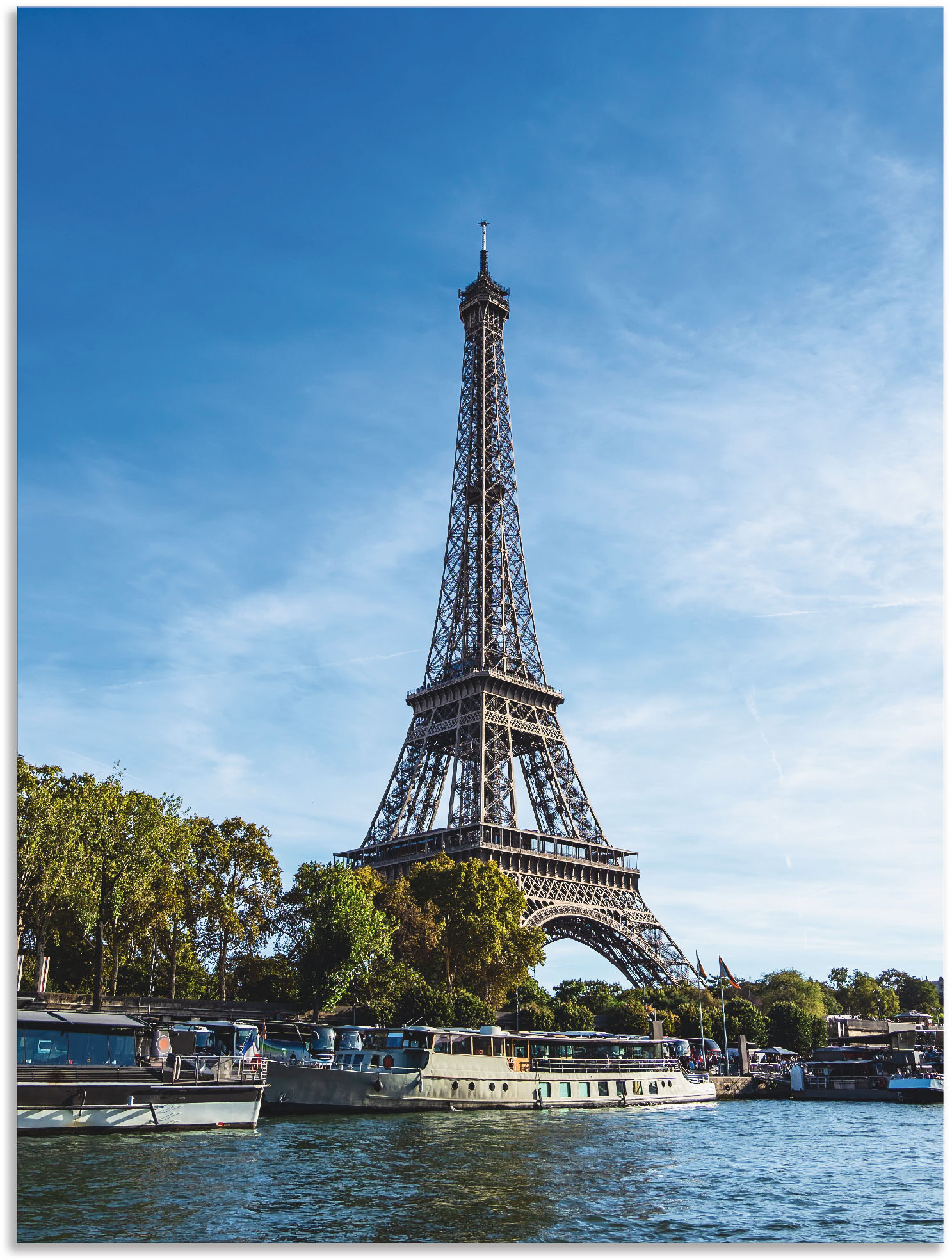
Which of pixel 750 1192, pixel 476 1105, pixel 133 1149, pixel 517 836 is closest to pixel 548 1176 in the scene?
pixel 750 1192

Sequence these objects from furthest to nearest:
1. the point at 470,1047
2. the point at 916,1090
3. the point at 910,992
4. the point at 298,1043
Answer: the point at 910,992, the point at 916,1090, the point at 298,1043, the point at 470,1047

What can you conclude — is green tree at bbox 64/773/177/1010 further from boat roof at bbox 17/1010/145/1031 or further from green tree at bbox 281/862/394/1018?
boat roof at bbox 17/1010/145/1031

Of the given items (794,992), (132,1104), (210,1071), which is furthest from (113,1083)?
(794,992)

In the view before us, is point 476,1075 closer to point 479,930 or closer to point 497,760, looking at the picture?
point 479,930

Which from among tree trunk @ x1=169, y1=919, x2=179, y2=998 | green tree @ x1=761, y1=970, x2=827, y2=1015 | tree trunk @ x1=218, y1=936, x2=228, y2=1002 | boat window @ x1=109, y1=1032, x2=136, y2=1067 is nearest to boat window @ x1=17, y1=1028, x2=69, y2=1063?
boat window @ x1=109, y1=1032, x2=136, y2=1067

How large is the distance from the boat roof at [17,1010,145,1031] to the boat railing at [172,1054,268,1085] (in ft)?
5.52

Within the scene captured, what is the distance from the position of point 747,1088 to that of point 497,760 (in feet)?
95.8

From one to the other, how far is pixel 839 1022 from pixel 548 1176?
75.8 meters

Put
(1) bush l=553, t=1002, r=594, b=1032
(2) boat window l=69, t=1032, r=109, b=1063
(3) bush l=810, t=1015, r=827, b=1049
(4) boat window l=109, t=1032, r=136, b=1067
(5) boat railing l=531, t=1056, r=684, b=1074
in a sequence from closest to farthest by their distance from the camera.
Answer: (2) boat window l=69, t=1032, r=109, b=1063 → (4) boat window l=109, t=1032, r=136, b=1067 → (5) boat railing l=531, t=1056, r=684, b=1074 → (1) bush l=553, t=1002, r=594, b=1032 → (3) bush l=810, t=1015, r=827, b=1049

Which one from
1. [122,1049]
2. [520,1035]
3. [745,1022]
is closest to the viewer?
[122,1049]

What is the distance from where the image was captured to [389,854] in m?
76.9

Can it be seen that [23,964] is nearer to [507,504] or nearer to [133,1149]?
[133,1149]

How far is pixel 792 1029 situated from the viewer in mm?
76688

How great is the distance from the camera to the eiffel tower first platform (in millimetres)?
74188
